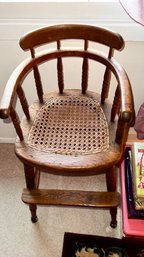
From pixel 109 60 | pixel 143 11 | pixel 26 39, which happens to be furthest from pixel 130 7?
pixel 26 39

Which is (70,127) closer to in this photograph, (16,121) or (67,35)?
(16,121)

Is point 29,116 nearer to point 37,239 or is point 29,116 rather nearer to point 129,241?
point 37,239

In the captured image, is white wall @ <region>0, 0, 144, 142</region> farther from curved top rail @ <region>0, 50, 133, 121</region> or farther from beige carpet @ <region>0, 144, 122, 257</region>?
beige carpet @ <region>0, 144, 122, 257</region>

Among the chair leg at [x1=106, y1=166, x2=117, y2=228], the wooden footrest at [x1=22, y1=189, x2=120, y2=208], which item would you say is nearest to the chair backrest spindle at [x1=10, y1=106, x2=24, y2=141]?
the wooden footrest at [x1=22, y1=189, x2=120, y2=208]

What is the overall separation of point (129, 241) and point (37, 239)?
1.39 ft

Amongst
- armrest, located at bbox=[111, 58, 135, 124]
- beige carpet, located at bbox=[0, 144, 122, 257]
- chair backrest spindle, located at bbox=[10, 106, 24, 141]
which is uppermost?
armrest, located at bbox=[111, 58, 135, 124]

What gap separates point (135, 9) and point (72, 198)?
766mm

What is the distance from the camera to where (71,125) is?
1.28 m

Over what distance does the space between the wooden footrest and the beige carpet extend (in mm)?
268

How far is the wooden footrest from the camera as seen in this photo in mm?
1267

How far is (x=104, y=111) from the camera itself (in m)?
1.31

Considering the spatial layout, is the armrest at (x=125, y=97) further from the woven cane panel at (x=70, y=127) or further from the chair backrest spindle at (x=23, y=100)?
the chair backrest spindle at (x=23, y=100)

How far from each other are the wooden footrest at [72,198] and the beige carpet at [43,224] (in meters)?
0.27

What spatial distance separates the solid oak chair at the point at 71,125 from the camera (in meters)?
1.10
